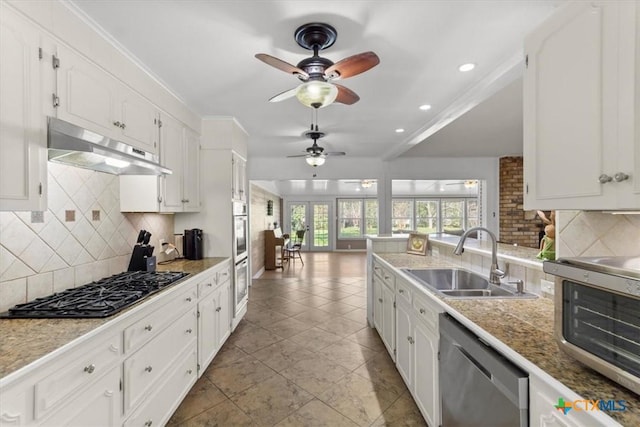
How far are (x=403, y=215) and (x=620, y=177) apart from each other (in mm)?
10173

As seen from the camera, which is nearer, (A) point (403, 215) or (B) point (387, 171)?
(B) point (387, 171)

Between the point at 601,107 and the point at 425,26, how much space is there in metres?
1.13

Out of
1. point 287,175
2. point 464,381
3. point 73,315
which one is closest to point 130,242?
point 73,315

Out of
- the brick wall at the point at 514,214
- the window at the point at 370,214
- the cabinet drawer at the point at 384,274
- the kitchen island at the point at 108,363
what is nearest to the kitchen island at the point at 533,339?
the cabinet drawer at the point at 384,274

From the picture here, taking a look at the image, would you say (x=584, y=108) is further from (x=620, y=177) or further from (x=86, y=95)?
(x=86, y=95)

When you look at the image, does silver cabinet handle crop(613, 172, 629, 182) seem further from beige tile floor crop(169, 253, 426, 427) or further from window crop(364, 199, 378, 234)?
window crop(364, 199, 378, 234)

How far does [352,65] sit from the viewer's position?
170 cm

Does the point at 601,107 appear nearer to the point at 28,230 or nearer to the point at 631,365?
the point at 631,365

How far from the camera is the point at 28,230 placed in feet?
5.49

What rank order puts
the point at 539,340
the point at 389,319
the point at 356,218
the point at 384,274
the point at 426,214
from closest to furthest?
the point at 539,340
the point at 389,319
the point at 384,274
the point at 426,214
the point at 356,218

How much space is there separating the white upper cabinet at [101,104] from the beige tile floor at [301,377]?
1.98m

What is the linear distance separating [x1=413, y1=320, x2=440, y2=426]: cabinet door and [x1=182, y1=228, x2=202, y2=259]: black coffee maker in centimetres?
230

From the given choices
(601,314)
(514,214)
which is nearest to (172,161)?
(601,314)

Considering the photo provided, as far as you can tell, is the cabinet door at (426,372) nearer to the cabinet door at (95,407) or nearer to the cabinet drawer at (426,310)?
the cabinet drawer at (426,310)
